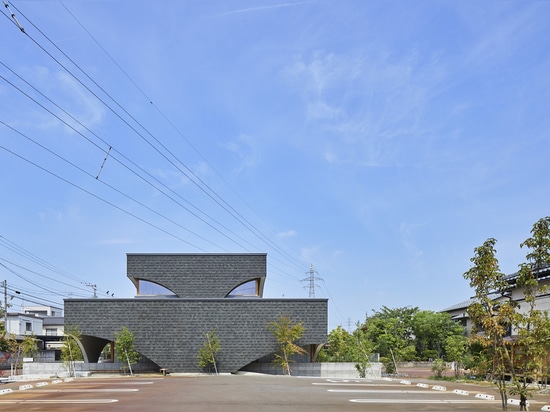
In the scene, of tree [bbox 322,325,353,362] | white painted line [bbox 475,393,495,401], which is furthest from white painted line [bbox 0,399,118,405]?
tree [bbox 322,325,353,362]

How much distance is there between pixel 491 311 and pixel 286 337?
1885cm

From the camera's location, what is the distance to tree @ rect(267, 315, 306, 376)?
1254 inches

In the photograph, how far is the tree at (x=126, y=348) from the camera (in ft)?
105

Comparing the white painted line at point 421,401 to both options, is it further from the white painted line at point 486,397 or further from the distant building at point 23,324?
the distant building at point 23,324

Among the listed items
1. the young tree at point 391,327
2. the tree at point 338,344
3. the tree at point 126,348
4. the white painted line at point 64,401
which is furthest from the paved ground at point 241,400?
the young tree at point 391,327

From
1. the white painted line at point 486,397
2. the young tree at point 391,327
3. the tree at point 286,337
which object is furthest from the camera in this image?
the young tree at point 391,327

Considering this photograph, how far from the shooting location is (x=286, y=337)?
3181cm

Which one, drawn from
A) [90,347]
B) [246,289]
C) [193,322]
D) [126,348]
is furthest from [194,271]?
[90,347]

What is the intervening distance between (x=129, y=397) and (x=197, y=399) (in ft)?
9.22

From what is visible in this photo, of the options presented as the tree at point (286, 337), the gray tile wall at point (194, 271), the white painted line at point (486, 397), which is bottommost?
the white painted line at point (486, 397)

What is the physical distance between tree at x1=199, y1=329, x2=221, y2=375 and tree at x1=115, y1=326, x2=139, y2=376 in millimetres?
4271

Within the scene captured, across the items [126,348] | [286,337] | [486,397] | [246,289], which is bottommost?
[486,397]

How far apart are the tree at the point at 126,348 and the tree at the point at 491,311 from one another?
23.3 meters

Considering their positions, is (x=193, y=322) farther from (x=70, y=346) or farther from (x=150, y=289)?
(x=70, y=346)
